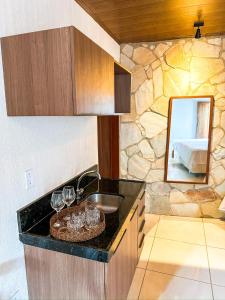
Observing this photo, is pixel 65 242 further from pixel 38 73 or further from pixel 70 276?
pixel 38 73

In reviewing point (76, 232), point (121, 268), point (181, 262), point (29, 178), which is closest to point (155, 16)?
point (29, 178)

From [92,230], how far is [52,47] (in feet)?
3.47

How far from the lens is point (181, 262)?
2.29 m

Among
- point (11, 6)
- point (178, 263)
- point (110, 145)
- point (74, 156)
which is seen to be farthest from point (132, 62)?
point (178, 263)

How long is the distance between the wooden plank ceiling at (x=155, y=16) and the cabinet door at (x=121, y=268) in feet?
6.48

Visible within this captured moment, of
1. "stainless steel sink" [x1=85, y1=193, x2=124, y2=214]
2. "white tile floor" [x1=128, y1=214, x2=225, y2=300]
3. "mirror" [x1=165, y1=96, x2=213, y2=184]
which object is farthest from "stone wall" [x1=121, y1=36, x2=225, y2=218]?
"stainless steel sink" [x1=85, y1=193, x2=124, y2=214]

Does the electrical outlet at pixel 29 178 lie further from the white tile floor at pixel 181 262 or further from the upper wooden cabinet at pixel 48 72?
the white tile floor at pixel 181 262

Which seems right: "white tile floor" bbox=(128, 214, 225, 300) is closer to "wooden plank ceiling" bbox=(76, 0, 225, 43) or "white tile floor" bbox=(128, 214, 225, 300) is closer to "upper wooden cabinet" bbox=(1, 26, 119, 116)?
"upper wooden cabinet" bbox=(1, 26, 119, 116)

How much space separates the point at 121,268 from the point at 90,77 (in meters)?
1.32

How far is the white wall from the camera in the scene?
4.01 feet

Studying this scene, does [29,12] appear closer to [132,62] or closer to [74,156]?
[74,156]

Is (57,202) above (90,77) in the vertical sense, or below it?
below

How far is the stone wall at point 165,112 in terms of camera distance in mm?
2861

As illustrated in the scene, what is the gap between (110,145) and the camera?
3.46m
